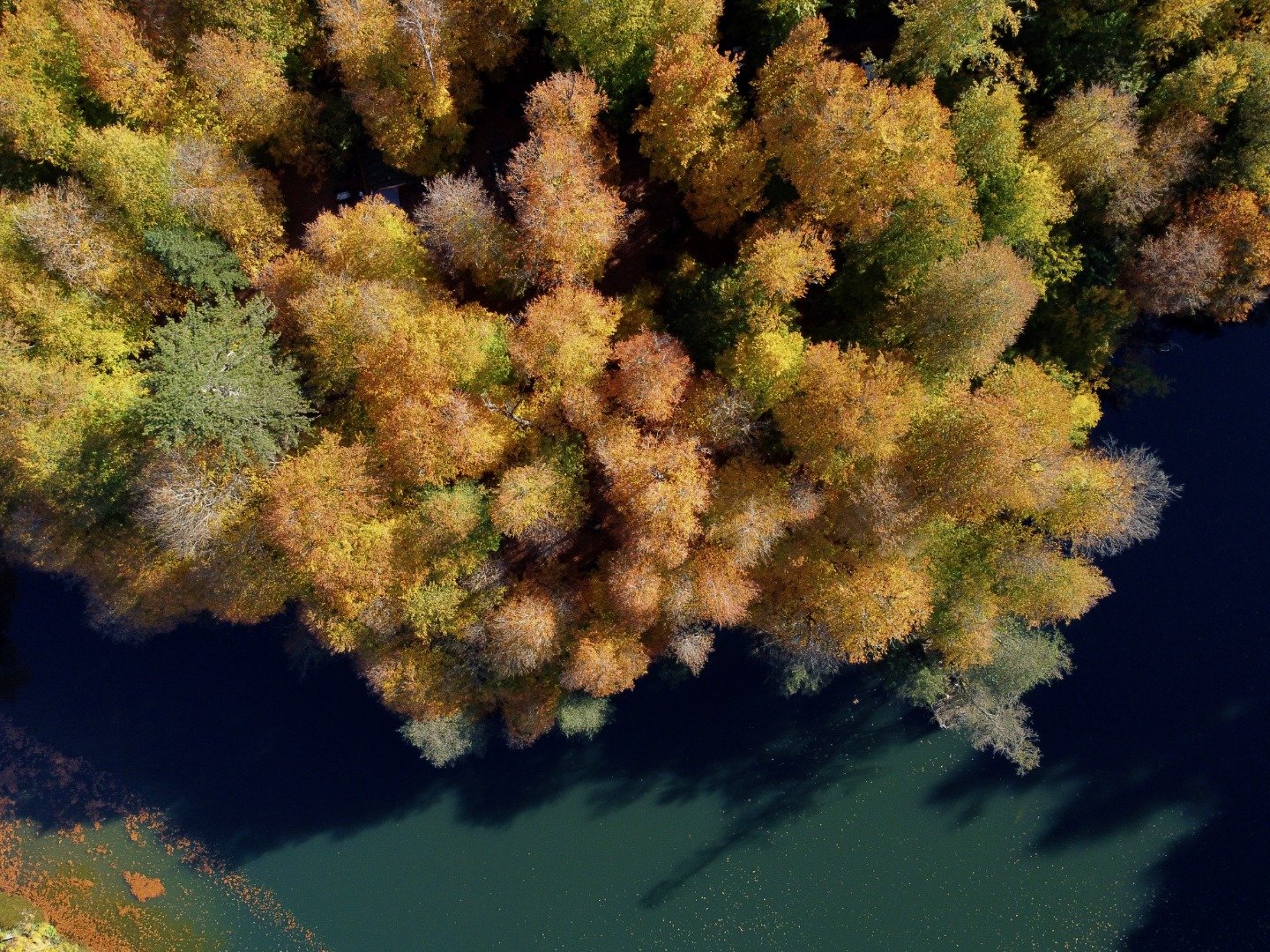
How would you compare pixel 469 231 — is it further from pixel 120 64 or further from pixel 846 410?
pixel 846 410

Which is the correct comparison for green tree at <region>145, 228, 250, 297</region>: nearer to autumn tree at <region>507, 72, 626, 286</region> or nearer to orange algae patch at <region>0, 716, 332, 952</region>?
autumn tree at <region>507, 72, 626, 286</region>

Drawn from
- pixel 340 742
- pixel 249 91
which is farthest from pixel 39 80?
pixel 340 742

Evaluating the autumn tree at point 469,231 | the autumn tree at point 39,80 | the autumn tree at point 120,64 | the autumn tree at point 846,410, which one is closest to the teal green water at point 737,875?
the autumn tree at point 846,410

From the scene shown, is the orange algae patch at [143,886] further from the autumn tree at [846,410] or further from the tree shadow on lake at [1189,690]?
the tree shadow on lake at [1189,690]

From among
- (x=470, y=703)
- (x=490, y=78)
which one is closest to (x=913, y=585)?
(x=470, y=703)

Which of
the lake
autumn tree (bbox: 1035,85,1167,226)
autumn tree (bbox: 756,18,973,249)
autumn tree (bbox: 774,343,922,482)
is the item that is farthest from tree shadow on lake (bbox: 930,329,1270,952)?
autumn tree (bbox: 756,18,973,249)
